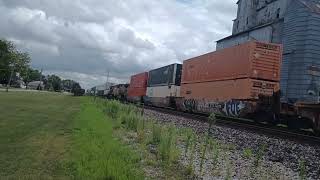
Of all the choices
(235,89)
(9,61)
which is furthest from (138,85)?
(9,61)

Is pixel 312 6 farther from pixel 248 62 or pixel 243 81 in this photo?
pixel 243 81

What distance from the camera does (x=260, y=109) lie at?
900 inches

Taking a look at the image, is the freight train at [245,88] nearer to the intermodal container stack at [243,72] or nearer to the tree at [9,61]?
the intermodal container stack at [243,72]

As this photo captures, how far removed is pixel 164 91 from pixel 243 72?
66.4 feet

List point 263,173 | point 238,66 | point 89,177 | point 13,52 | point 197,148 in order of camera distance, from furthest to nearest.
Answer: point 13,52 → point 238,66 → point 197,148 → point 263,173 → point 89,177

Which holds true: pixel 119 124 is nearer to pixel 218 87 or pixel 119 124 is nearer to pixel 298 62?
pixel 218 87

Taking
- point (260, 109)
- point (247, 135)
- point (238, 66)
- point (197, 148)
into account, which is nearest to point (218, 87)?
point (238, 66)

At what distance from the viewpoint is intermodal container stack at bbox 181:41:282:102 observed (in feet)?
77.5

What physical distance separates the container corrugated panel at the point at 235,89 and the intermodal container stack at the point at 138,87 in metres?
26.1

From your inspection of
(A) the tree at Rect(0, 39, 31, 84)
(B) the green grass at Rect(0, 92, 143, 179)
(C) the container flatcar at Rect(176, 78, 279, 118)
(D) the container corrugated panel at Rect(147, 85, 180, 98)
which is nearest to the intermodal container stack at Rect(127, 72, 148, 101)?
(D) the container corrugated panel at Rect(147, 85, 180, 98)

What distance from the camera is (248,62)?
2398cm

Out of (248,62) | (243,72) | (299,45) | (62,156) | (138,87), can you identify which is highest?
(299,45)

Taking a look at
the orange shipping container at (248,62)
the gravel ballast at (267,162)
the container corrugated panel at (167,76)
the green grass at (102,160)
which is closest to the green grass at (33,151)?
the green grass at (102,160)

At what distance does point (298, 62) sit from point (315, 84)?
415cm
